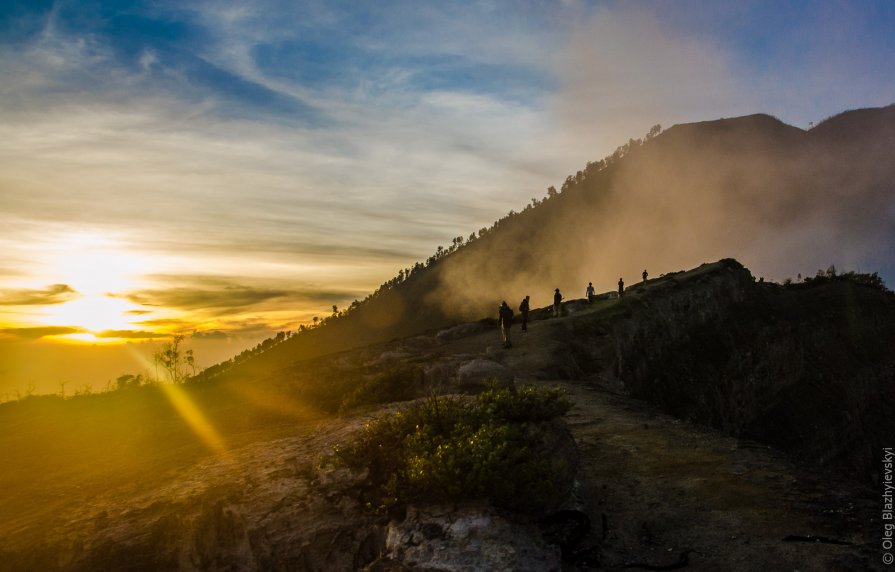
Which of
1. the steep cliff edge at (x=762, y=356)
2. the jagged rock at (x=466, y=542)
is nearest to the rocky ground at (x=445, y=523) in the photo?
the jagged rock at (x=466, y=542)

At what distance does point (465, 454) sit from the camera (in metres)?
9.84

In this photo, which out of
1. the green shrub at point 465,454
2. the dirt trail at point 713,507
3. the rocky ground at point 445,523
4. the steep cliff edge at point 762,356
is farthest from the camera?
the steep cliff edge at point 762,356

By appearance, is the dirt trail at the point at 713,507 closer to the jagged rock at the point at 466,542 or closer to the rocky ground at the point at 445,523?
the rocky ground at the point at 445,523

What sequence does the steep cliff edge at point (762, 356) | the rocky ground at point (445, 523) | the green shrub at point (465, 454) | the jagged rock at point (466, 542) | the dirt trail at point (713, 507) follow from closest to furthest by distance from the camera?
the jagged rock at point (466, 542)
the rocky ground at point (445, 523)
the dirt trail at point (713, 507)
the green shrub at point (465, 454)
the steep cliff edge at point (762, 356)

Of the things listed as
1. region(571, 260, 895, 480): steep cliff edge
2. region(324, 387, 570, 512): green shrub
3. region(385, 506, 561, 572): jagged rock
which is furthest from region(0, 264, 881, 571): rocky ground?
region(571, 260, 895, 480): steep cliff edge

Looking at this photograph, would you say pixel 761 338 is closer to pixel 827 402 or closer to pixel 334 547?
pixel 827 402

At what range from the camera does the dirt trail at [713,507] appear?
31.1 ft

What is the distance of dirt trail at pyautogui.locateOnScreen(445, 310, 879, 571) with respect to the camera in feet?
31.1

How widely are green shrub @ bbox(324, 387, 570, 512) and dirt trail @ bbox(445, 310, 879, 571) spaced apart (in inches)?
88.2

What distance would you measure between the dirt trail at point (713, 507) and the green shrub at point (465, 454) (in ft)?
7.35

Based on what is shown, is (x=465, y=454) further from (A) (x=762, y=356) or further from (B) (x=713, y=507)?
(A) (x=762, y=356)

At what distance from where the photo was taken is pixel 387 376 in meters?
22.8

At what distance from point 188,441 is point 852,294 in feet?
291

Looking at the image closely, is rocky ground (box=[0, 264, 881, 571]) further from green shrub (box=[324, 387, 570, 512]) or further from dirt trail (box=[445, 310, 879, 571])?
green shrub (box=[324, 387, 570, 512])
